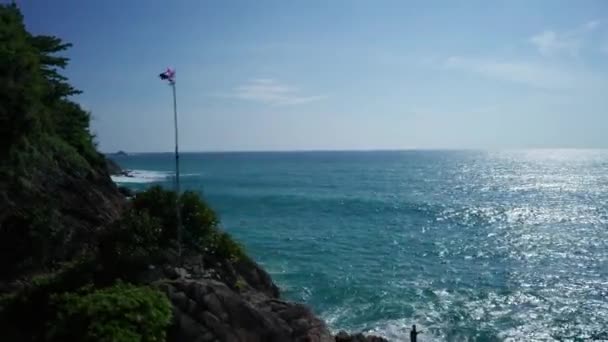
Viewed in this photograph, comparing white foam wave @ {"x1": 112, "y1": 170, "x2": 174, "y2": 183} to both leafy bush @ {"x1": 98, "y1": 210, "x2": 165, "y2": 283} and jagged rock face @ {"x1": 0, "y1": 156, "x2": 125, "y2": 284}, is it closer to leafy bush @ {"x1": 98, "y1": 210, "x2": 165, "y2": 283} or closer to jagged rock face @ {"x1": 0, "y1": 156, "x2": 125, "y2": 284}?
jagged rock face @ {"x1": 0, "y1": 156, "x2": 125, "y2": 284}

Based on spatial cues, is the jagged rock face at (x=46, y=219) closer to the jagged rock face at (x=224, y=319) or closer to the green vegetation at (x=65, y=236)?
the green vegetation at (x=65, y=236)

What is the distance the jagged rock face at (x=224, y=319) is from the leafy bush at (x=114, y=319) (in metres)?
0.62

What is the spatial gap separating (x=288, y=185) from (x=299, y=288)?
199ft

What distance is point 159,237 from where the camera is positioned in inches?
644

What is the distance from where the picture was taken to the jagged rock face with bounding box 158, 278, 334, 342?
11.9 m

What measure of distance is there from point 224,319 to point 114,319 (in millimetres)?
2843

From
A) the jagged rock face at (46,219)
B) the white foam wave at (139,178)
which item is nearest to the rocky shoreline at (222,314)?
the jagged rock face at (46,219)

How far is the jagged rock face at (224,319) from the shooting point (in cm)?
1193

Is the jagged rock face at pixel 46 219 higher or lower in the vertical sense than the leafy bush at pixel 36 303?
higher

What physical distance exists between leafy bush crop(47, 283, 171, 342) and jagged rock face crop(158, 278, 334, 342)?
620 millimetres

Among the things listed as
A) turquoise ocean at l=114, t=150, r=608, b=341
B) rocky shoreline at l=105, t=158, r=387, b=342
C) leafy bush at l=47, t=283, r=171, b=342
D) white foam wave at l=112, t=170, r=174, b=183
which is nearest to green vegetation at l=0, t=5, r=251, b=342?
leafy bush at l=47, t=283, r=171, b=342

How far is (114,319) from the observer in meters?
10.9

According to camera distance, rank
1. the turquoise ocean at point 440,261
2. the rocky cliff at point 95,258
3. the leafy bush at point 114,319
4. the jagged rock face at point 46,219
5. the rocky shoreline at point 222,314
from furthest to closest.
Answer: the turquoise ocean at point 440,261
the jagged rock face at point 46,219
the rocky shoreline at point 222,314
the rocky cliff at point 95,258
the leafy bush at point 114,319

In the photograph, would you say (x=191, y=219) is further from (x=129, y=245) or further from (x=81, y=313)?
(x=81, y=313)
